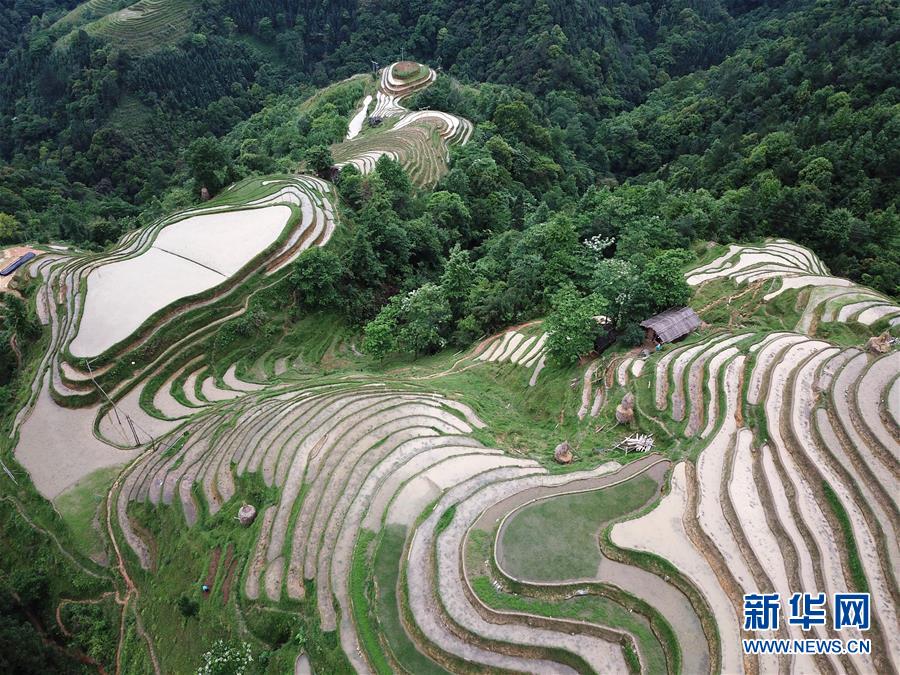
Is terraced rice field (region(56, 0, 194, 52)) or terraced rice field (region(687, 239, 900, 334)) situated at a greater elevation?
terraced rice field (region(56, 0, 194, 52))

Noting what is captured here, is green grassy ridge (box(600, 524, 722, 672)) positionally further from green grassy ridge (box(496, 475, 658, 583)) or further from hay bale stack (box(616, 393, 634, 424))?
hay bale stack (box(616, 393, 634, 424))

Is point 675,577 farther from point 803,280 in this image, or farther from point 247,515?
point 803,280

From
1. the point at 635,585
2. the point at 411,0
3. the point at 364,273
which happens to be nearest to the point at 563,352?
the point at 635,585

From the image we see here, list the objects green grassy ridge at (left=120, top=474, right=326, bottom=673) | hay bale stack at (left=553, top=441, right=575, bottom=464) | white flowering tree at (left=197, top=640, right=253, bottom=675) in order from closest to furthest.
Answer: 1. white flowering tree at (left=197, top=640, right=253, bottom=675)
2. green grassy ridge at (left=120, top=474, right=326, bottom=673)
3. hay bale stack at (left=553, top=441, right=575, bottom=464)

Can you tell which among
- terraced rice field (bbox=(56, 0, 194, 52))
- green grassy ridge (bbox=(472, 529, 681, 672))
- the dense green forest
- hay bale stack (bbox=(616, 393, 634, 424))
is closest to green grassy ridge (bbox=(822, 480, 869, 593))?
green grassy ridge (bbox=(472, 529, 681, 672))

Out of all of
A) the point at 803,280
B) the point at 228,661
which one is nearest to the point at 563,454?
the point at 228,661

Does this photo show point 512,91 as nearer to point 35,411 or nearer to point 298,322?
point 298,322
